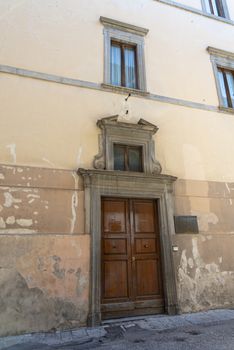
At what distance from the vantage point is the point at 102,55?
6.60 m

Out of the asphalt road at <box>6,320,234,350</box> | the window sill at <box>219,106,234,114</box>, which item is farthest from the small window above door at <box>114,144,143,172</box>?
the asphalt road at <box>6,320,234,350</box>

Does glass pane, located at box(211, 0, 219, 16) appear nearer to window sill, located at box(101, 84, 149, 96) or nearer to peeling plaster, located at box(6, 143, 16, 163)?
window sill, located at box(101, 84, 149, 96)

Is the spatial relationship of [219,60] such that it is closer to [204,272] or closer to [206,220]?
[206,220]

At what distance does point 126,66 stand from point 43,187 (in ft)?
13.4

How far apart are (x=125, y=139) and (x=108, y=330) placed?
3.88 metres

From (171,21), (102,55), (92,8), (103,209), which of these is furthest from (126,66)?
(103,209)

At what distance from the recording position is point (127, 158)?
19.7ft

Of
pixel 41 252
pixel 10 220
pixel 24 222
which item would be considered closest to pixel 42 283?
pixel 41 252

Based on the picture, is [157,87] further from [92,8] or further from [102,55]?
[92,8]

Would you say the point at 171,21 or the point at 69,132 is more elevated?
the point at 171,21

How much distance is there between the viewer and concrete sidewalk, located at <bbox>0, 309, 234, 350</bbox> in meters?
3.94

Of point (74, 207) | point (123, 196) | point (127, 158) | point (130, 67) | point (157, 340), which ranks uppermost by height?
point (130, 67)

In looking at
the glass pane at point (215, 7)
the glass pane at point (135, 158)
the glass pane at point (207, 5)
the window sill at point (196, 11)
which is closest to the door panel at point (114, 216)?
the glass pane at point (135, 158)

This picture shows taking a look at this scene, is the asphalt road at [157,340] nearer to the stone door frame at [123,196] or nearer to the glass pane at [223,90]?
the stone door frame at [123,196]
